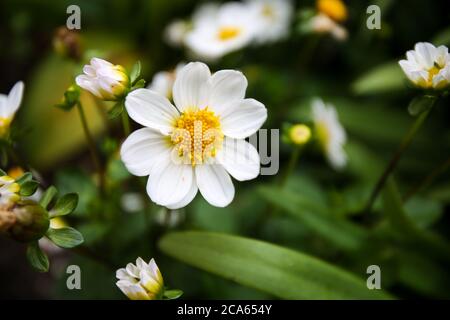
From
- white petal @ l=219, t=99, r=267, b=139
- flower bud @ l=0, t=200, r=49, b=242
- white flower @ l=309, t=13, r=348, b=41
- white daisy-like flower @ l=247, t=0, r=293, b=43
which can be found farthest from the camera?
white daisy-like flower @ l=247, t=0, r=293, b=43

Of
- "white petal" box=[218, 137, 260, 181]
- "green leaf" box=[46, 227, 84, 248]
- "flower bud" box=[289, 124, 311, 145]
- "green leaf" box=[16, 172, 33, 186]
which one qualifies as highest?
"flower bud" box=[289, 124, 311, 145]

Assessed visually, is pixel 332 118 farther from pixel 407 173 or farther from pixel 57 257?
pixel 57 257

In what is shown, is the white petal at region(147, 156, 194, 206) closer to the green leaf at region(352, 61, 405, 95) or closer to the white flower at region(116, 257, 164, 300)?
the white flower at region(116, 257, 164, 300)

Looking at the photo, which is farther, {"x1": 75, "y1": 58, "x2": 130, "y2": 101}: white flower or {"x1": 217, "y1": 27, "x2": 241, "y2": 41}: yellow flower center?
{"x1": 217, "y1": 27, "x2": 241, "y2": 41}: yellow flower center

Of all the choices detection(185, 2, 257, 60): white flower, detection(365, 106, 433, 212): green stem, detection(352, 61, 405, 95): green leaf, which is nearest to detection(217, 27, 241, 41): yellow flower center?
detection(185, 2, 257, 60): white flower

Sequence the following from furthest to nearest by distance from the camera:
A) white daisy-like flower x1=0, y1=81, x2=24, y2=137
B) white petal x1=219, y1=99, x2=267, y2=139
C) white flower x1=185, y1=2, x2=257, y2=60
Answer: white flower x1=185, y1=2, x2=257, y2=60
white daisy-like flower x1=0, y1=81, x2=24, y2=137
white petal x1=219, y1=99, x2=267, y2=139

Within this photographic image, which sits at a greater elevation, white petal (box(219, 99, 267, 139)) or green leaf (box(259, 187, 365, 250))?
white petal (box(219, 99, 267, 139))

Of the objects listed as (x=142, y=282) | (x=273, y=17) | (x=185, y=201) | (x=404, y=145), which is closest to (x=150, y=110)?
(x=185, y=201)
